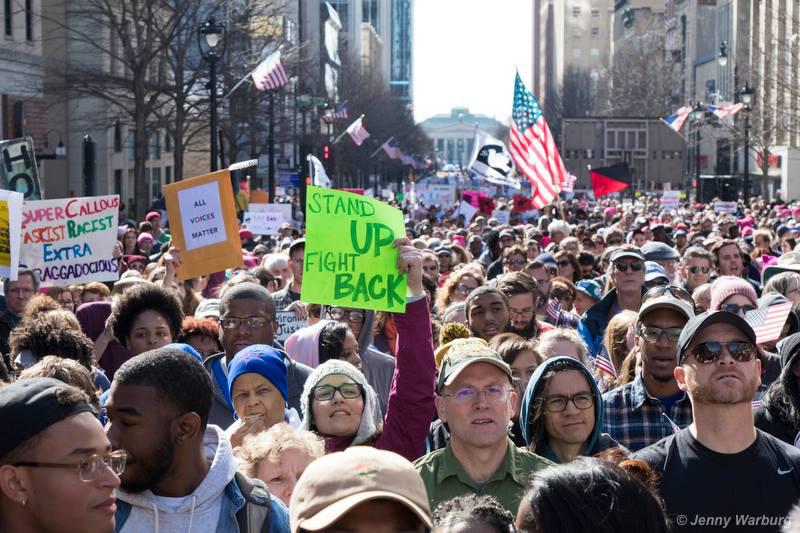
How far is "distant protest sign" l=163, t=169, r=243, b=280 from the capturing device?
1276 cm

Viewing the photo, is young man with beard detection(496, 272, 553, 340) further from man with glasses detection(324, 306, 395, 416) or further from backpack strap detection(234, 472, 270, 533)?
backpack strap detection(234, 472, 270, 533)

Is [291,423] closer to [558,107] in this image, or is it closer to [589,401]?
[589,401]

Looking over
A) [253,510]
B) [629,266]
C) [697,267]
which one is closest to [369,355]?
[629,266]

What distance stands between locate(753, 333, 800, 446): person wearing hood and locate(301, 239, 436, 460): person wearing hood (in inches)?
58.4

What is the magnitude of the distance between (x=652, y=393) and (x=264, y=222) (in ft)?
54.3

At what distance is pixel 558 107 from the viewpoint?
144 meters

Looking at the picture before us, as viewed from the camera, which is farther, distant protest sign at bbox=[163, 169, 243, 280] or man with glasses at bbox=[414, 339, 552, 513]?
distant protest sign at bbox=[163, 169, 243, 280]

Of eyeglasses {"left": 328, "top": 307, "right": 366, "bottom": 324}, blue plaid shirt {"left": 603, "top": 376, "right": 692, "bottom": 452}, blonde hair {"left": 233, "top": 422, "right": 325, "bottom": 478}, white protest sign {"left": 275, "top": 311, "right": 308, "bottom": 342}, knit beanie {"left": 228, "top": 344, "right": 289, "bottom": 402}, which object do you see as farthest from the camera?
white protest sign {"left": 275, "top": 311, "right": 308, "bottom": 342}

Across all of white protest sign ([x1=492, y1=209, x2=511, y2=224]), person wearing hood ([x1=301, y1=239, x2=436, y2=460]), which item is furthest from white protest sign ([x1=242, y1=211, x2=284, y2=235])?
person wearing hood ([x1=301, y1=239, x2=436, y2=460])

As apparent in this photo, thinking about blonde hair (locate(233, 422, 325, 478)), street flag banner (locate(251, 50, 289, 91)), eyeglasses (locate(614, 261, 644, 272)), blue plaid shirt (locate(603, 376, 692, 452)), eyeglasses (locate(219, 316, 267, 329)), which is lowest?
blue plaid shirt (locate(603, 376, 692, 452))

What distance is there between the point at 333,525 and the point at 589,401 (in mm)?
2717

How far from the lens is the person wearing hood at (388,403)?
601 centimetres

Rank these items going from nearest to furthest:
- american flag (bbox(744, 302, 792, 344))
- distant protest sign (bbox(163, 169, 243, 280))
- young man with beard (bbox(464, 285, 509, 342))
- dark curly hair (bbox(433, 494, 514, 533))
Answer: dark curly hair (bbox(433, 494, 514, 533)) < american flag (bbox(744, 302, 792, 344)) < young man with beard (bbox(464, 285, 509, 342)) < distant protest sign (bbox(163, 169, 243, 280))

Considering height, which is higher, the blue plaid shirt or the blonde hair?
the blonde hair
